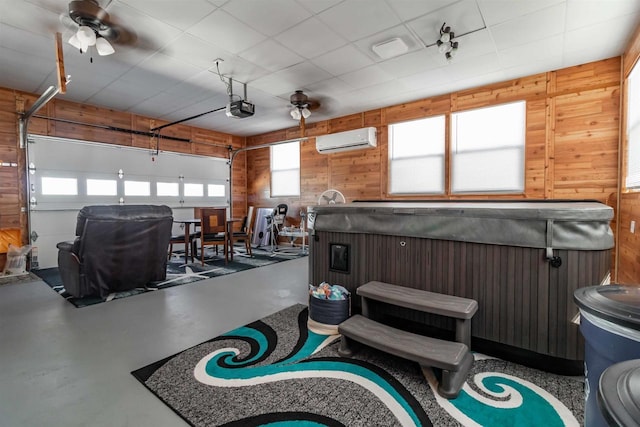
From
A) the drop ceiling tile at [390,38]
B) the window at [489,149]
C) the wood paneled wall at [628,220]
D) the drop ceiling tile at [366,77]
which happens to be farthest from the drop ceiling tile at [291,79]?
the wood paneled wall at [628,220]

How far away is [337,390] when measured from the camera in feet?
5.92

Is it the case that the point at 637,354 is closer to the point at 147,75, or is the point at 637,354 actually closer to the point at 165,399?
the point at 165,399

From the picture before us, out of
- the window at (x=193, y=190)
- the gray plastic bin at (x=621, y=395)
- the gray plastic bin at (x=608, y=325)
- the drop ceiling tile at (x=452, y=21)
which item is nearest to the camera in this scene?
the gray plastic bin at (x=621, y=395)

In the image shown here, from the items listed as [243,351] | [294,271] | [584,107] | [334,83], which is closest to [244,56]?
[334,83]

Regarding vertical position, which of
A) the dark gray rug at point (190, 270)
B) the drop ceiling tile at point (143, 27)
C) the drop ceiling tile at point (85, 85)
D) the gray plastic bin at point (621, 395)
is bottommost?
the dark gray rug at point (190, 270)

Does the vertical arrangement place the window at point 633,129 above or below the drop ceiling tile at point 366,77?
below

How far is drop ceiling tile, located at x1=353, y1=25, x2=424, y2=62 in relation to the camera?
345cm

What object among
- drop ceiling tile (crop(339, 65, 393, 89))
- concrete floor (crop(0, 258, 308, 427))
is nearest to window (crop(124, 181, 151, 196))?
concrete floor (crop(0, 258, 308, 427))

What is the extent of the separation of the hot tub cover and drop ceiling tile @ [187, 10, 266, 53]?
229cm

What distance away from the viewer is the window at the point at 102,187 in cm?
595

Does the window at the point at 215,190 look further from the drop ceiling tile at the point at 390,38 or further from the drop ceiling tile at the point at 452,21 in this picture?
the drop ceiling tile at the point at 452,21

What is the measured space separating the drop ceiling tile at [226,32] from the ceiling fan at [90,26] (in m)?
0.76

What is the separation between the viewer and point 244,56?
3.99 m

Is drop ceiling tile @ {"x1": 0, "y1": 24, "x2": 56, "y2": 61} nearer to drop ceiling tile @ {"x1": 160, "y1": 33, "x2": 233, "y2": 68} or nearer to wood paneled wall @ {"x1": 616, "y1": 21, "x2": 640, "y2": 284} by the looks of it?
drop ceiling tile @ {"x1": 160, "y1": 33, "x2": 233, "y2": 68}
